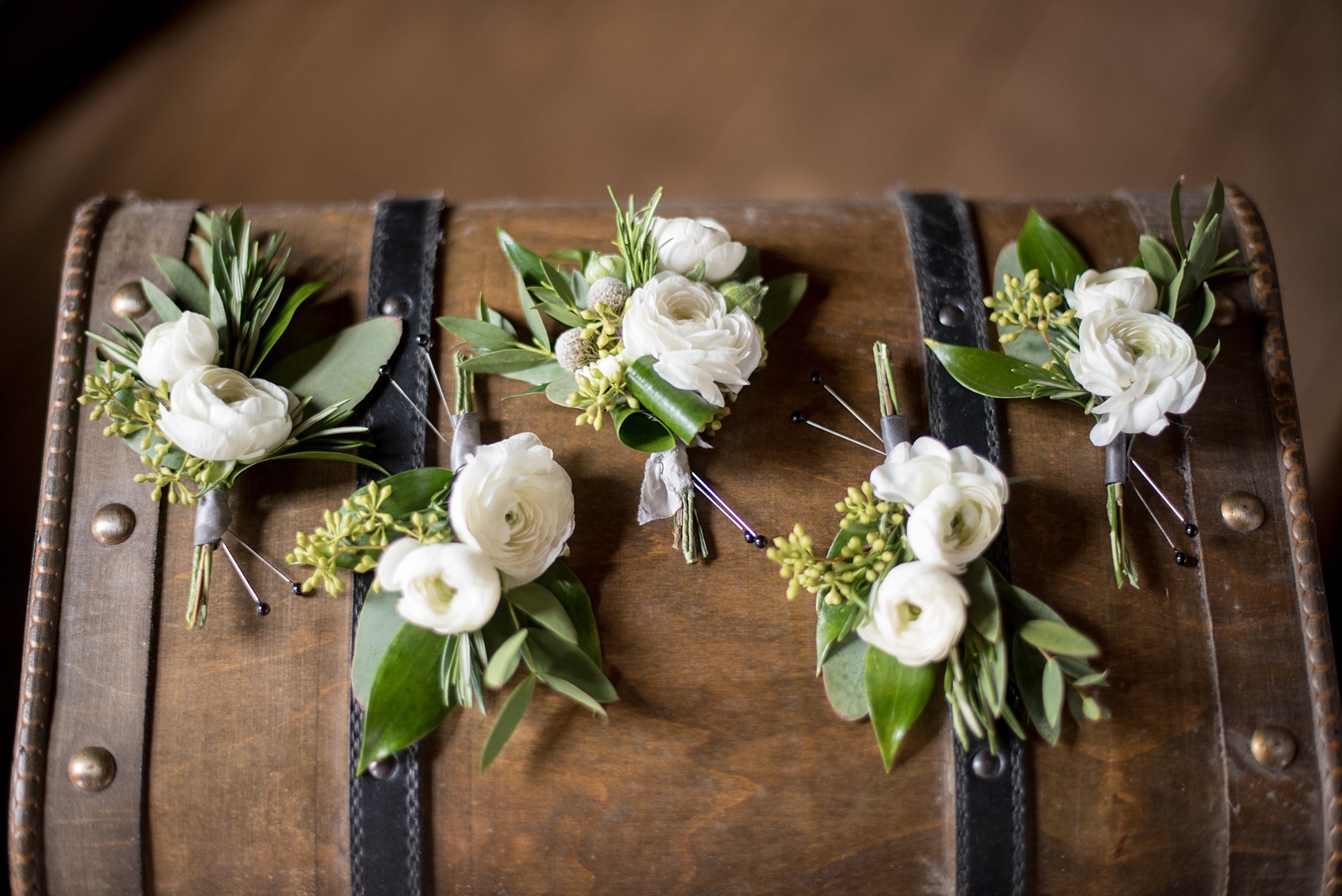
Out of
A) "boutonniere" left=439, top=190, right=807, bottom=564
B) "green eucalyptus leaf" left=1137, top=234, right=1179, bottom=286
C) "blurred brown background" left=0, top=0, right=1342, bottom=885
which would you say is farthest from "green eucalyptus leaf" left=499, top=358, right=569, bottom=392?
"blurred brown background" left=0, top=0, right=1342, bottom=885

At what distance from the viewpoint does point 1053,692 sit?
2.59 feet

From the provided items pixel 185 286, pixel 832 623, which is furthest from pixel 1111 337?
pixel 185 286

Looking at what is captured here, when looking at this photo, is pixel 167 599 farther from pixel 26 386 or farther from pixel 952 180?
pixel 952 180

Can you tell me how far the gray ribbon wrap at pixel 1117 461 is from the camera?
87 cm

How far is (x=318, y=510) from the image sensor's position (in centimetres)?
87

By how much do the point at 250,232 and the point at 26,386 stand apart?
0.77m

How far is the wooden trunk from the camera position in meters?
0.83

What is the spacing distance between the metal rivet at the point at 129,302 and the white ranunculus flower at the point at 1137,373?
937 millimetres

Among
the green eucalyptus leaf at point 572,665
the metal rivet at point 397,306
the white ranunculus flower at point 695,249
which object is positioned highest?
the white ranunculus flower at point 695,249

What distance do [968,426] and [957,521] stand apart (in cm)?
14

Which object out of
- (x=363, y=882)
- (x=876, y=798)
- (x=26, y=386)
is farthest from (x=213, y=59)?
(x=876, y=798)

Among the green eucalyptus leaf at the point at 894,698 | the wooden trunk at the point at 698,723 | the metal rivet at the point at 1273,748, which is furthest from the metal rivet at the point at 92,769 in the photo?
the metal rivet at the point at 1273,748

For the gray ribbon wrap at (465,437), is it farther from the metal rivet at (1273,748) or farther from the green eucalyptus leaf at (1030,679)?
the metal rivet at (1273,748)

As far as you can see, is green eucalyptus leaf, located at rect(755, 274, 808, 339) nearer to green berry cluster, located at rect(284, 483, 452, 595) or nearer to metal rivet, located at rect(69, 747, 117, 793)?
green berry cluster, located at rect(284, 483, 452, 595)
